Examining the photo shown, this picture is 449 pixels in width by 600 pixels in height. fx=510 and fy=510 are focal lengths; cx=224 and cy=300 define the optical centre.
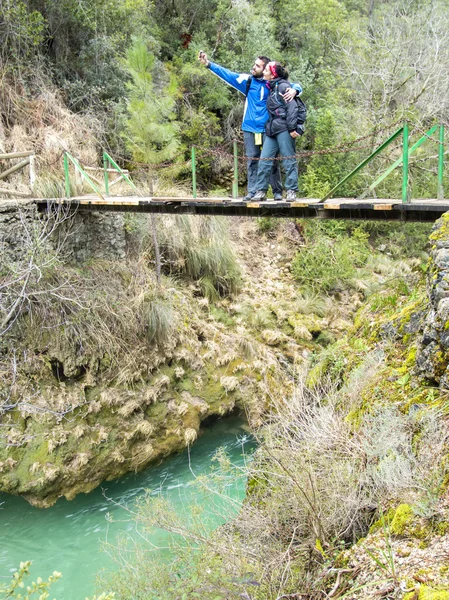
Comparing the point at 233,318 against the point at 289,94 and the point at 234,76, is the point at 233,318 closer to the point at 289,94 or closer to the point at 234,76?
the point at 234,76

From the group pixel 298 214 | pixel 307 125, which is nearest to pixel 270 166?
pixel 298 214

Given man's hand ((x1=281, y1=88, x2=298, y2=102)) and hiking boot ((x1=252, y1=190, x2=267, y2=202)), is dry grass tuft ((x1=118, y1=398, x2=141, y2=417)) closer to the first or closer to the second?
hiking boot ((x1=252, y1=190, x2=267, y2=202))

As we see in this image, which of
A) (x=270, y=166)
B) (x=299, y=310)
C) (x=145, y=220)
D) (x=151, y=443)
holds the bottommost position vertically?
(x=151, y=443)

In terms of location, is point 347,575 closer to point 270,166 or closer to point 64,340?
point 270,166

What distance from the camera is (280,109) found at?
6277 millimetres

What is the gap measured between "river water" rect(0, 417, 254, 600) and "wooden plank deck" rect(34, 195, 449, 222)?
8.91 feet

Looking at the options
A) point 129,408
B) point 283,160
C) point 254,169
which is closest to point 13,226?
point 129,408

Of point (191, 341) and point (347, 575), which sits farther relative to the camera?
point (191, 341)

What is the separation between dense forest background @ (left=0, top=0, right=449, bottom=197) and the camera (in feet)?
36.1

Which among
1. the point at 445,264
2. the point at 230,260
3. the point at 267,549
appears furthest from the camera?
the point at 230,260

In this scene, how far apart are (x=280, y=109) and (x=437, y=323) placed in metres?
3.56

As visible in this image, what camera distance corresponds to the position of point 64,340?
7719 millimetres

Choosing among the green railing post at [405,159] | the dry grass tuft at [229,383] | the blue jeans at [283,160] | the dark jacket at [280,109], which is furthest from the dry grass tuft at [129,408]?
the green railing post at [405,159]

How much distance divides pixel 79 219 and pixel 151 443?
3.97m
